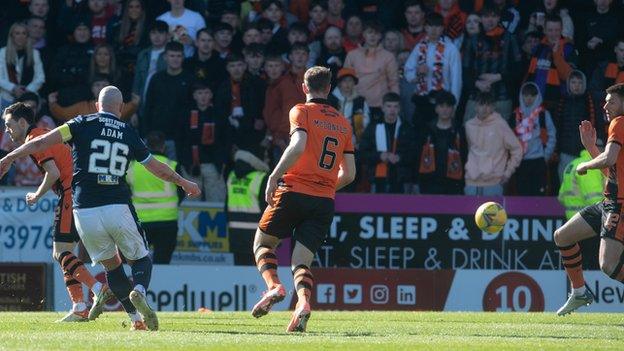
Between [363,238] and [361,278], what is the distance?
846mm

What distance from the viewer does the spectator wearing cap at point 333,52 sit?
2186cm

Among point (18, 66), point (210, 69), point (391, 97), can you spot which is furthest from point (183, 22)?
point (391, 97)

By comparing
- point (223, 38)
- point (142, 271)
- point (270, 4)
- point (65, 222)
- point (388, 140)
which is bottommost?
point (142, 271)

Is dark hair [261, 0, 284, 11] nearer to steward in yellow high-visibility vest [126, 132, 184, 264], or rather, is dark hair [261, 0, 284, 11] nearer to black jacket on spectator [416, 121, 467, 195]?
black jacket on spectator [416, 121, 467, 195]

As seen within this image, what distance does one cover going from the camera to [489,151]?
68.7ft

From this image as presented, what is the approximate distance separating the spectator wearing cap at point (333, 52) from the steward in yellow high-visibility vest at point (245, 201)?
2.14m

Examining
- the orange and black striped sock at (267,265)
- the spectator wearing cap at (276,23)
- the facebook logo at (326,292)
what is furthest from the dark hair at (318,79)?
the spectator wearing cap at (276,23)

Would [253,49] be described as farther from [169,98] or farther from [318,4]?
[318,4]

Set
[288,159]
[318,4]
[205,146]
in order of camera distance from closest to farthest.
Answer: [288,159]
[205,146]
[318,4]

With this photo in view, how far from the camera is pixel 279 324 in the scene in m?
14.4

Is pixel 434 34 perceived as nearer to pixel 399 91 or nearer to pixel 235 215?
pixel 399 91

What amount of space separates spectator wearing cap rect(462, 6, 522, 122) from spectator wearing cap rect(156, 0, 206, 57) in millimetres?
4205

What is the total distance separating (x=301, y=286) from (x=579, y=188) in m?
8.55

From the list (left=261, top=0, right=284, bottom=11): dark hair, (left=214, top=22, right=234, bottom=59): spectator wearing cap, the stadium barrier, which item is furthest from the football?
(left=261, top=0, right=284, bottom=11): dark hair
